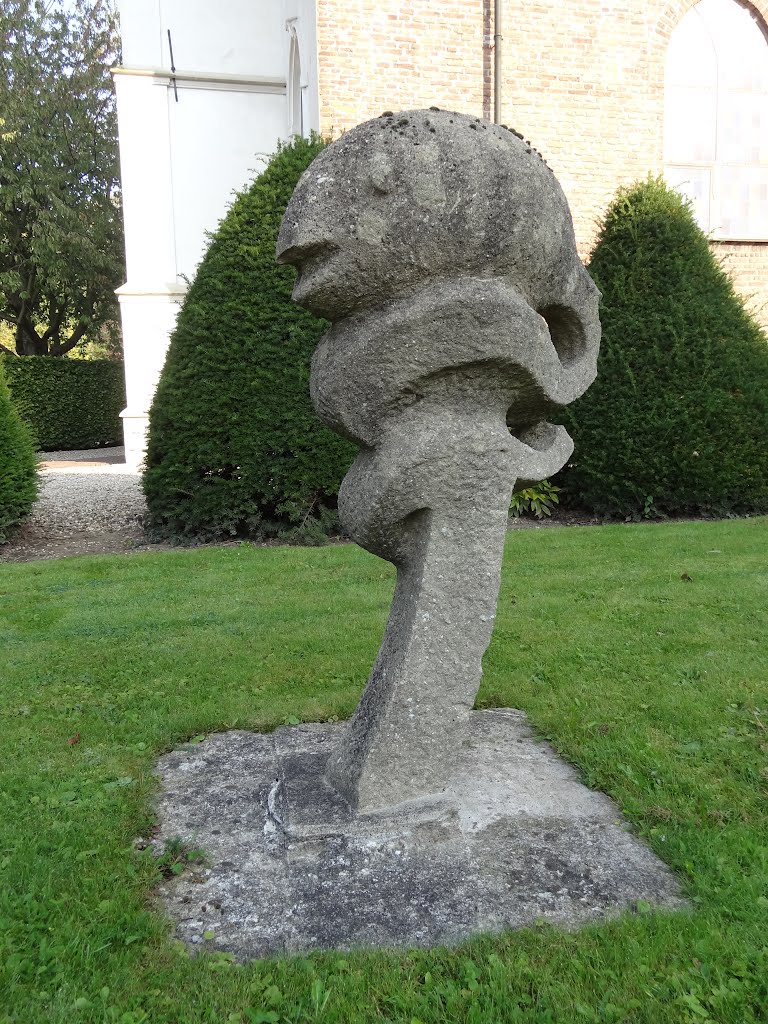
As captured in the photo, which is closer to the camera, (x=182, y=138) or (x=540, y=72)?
(x=540, y=72)

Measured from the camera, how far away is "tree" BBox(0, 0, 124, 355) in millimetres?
21781

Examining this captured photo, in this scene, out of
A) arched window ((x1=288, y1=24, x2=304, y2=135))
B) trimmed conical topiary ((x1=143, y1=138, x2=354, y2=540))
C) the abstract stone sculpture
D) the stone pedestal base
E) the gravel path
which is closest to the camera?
the stone pedestal base

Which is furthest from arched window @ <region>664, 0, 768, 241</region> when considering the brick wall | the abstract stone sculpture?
the abstract stone sculpture

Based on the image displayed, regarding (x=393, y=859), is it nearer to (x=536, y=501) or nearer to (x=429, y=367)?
(x=429, y=367)

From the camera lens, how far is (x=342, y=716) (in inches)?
164

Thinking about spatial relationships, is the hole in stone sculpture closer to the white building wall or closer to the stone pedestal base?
the stone pedestal base

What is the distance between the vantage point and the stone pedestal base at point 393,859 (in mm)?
2447

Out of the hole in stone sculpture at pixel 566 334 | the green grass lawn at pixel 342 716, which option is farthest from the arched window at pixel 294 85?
the hole in stone sculpture at pixel 566 334

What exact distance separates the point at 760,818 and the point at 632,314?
787cm

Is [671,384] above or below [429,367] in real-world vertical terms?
above

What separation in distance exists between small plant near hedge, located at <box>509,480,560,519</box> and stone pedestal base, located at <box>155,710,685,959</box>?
22.2ft

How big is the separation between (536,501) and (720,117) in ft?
24.3

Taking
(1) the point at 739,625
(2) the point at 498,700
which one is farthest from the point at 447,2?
(2) the point at 498,700

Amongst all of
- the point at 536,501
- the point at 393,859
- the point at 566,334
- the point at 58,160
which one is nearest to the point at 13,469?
the point at 536,501
